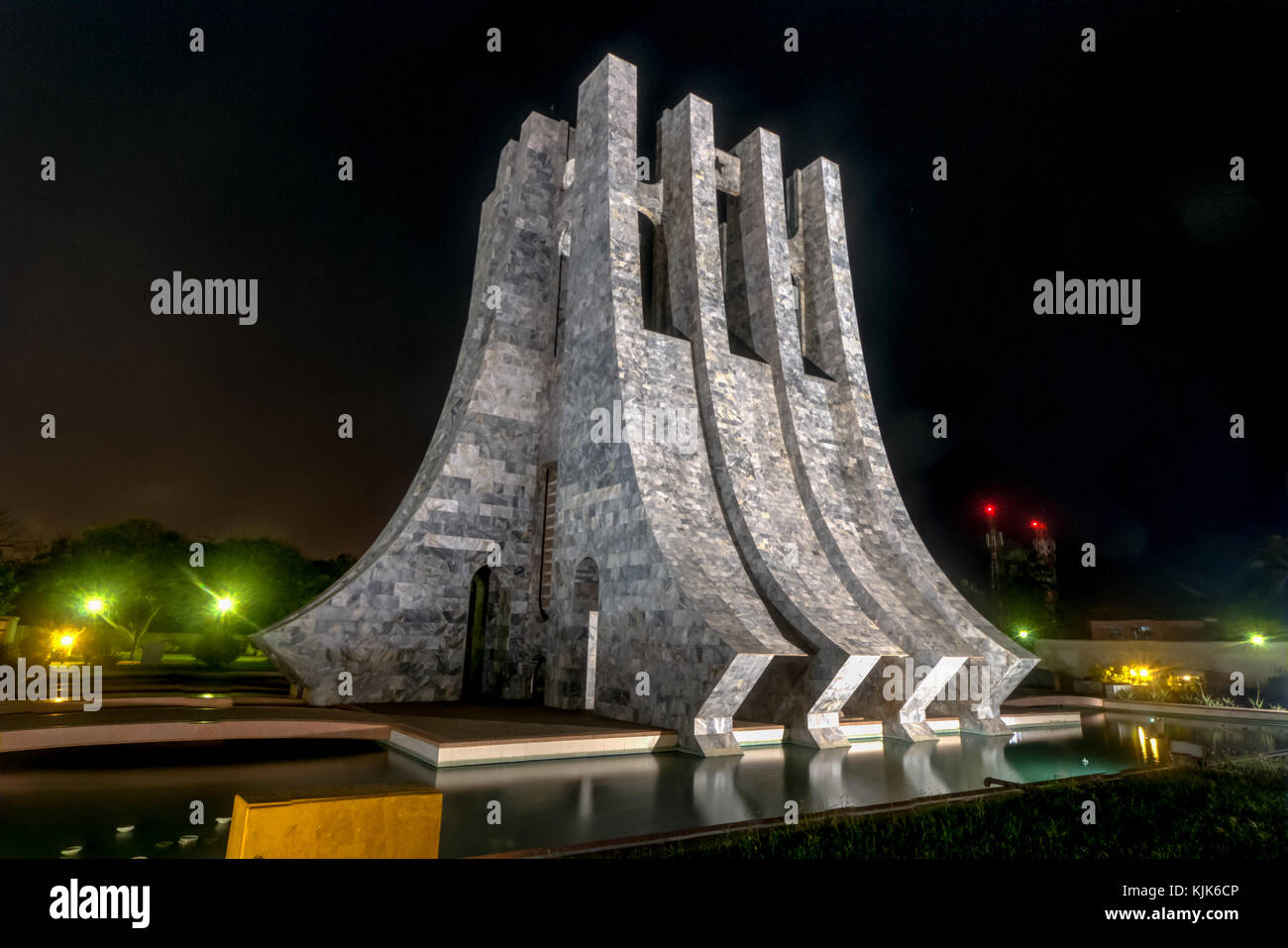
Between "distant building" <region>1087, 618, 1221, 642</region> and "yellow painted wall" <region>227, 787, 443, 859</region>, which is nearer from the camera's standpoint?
"yellow painted wall" <region>227, 787, 443, 859</region>

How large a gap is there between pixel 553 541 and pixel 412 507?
2.95 meters

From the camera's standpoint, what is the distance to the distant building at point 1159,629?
36.5m

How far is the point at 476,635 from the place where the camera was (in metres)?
15.7

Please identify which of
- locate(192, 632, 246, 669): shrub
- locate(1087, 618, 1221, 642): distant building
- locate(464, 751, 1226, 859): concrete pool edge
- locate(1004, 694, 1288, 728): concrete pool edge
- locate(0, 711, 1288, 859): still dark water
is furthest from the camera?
locate(1087, 618, 1221, 642): distant building

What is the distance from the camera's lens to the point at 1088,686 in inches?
867

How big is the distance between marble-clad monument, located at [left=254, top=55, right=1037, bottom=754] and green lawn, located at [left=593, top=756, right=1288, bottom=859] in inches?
155

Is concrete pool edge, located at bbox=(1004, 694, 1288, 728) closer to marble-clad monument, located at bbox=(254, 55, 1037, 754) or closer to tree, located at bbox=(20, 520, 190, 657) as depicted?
marble-clad monument, located at bbox=(254, 55, 1037, 754)

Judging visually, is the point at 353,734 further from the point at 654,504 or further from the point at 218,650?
the point at 218,650

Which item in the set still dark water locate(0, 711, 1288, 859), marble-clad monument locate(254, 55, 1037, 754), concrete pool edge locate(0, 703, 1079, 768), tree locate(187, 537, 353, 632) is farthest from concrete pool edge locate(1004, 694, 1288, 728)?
tree locate(187, 537, 353, 632)

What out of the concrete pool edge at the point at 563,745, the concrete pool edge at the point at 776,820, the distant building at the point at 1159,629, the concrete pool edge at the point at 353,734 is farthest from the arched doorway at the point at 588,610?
the distant building at the point at 1159,629

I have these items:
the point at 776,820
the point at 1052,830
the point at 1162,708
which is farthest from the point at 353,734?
the point at 1162,708

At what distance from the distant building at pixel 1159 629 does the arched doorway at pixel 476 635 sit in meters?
34.8

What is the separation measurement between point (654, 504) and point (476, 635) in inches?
238

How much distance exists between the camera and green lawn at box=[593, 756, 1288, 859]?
5.07 meters
